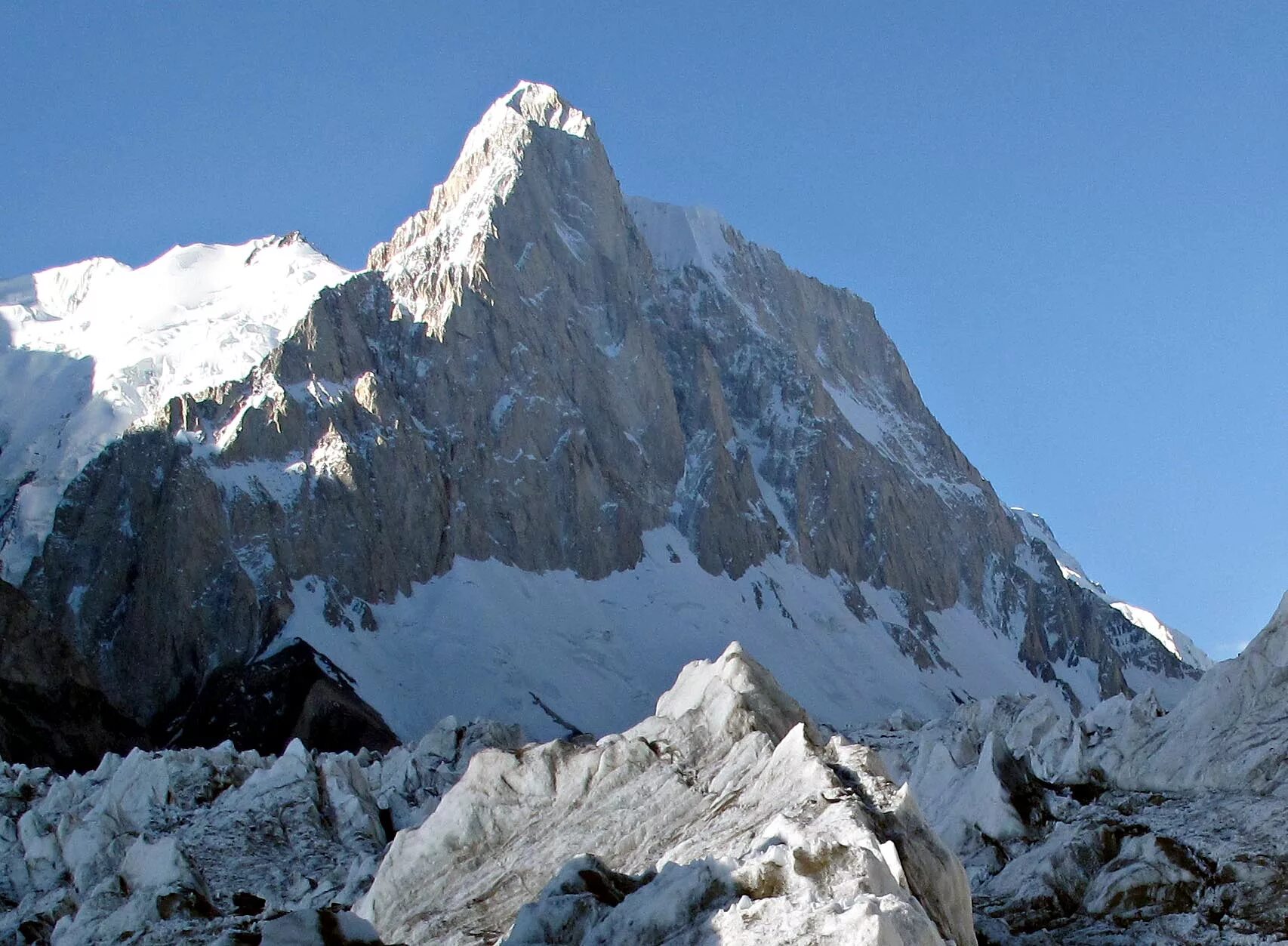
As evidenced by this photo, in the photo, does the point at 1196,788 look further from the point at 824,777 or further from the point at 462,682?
the point at 462,682

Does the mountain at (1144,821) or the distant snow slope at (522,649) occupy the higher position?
the distant snow slope at (522,649)

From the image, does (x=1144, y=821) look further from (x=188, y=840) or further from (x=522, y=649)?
(x=522, y=649)

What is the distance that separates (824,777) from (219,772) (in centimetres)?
4231

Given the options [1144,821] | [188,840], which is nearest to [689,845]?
[1144,821]

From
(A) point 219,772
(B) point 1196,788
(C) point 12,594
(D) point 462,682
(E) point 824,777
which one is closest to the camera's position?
(E) point 824,777

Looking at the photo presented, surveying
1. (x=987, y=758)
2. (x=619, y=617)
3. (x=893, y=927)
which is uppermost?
(x=619, y=617)

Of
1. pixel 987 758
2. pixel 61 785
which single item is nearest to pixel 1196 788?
pixel 987 758

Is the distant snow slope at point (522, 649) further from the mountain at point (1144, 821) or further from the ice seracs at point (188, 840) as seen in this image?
the mountain at point (1144, 821)

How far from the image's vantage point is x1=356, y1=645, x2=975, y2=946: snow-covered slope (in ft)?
70.1

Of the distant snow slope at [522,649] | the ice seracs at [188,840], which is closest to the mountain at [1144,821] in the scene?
the ice seracs at [188,840]

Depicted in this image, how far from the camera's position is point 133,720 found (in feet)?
464

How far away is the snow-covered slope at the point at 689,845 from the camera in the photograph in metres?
21.4

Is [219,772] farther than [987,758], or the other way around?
[219,772]

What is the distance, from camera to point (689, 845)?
27.4 metres
